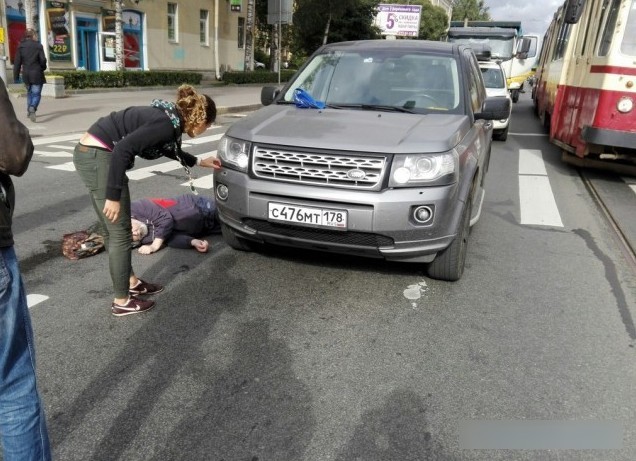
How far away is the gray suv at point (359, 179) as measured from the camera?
3693mm

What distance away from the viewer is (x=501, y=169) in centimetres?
955

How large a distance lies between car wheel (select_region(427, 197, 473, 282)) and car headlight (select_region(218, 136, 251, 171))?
1.59 metres

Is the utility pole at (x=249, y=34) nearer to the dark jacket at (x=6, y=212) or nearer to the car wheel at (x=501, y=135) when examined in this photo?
the car wheel at (x=501, y=135)

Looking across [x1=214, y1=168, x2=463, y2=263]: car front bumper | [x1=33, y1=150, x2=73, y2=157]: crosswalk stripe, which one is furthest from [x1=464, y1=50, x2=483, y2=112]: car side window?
[x1=33, y1=150, x2=73, y2=157]: crosswalk stripe

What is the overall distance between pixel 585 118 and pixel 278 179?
617cm

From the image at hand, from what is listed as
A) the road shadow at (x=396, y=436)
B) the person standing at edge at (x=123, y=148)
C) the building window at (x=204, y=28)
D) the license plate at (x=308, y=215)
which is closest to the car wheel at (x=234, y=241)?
the license plate at (x=308, y=215)

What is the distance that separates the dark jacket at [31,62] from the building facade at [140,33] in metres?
9.02

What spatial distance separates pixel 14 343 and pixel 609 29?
8639 millimetres

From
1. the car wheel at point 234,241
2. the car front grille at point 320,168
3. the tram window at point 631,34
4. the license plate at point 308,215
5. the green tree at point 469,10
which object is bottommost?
the car wheel at point 234,241

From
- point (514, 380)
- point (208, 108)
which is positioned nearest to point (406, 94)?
point (208, 108)

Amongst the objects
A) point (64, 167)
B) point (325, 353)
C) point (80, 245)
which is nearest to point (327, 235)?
point (325, 353)

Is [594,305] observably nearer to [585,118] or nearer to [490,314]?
[490,314]

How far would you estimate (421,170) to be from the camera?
370 cm

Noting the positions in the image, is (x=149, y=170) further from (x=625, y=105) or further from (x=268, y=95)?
(x=625, y=105)
